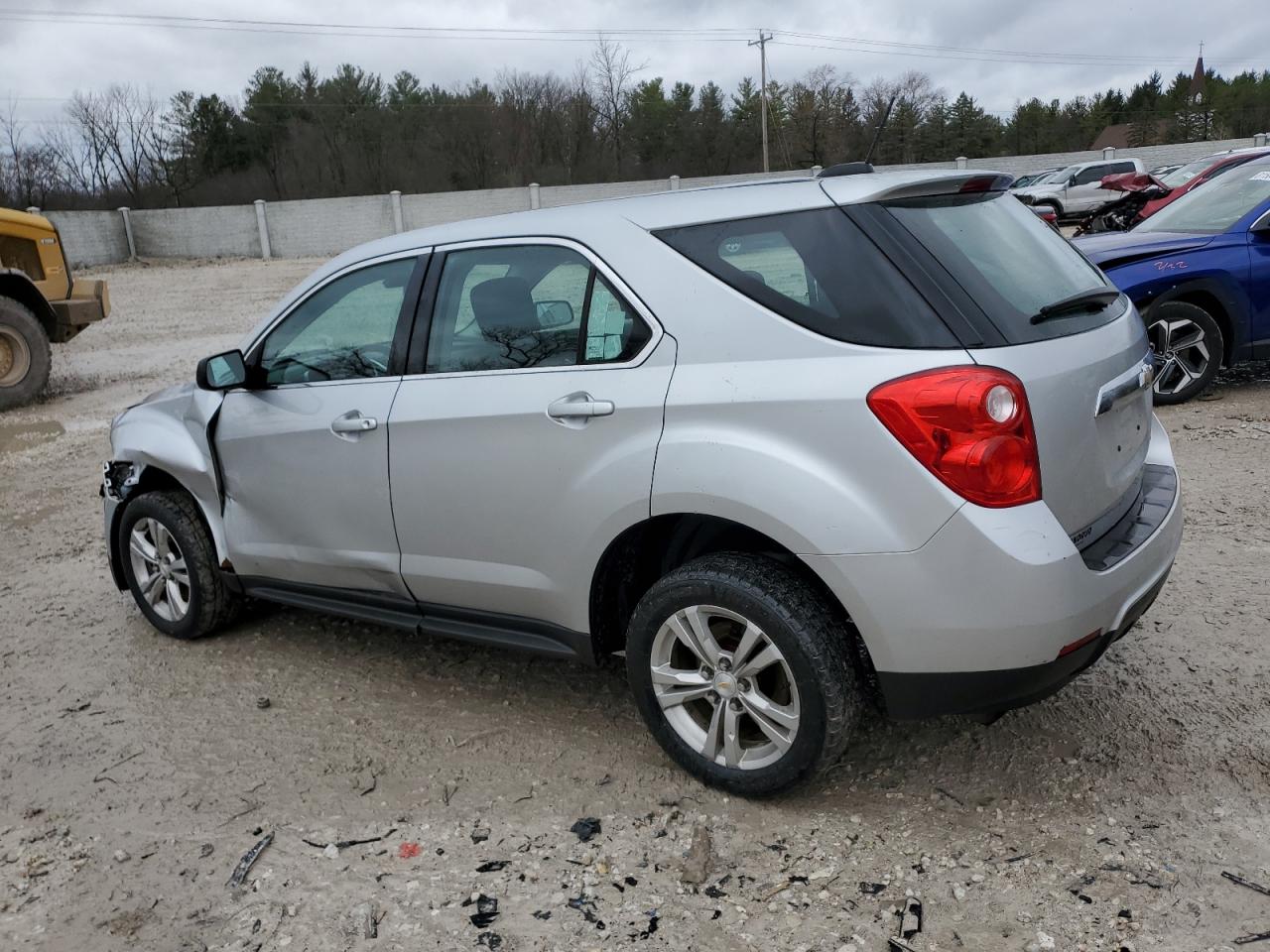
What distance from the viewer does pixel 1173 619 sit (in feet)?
13.5

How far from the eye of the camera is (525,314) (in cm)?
338

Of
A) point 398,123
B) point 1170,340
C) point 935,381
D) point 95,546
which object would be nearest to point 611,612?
point 935,381

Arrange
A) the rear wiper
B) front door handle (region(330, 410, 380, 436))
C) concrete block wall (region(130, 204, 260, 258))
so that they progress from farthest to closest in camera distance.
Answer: concrete block wall (region(130, 204, 260, 258))
front door handle (region(330, 410, 380, 436))
the rear wiper

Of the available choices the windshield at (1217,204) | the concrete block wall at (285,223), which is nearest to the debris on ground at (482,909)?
the windshield at (1217,204)

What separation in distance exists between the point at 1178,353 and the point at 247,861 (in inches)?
276

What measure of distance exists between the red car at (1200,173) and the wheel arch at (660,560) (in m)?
7.34

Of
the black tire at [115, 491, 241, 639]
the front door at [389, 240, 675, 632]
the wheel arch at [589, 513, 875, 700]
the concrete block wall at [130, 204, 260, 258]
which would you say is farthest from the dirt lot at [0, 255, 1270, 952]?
the concrete block wall at [130, 204, 260, 258]

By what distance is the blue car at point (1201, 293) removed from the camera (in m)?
7.27

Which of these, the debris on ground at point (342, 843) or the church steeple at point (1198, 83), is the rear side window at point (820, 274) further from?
the church steeple at point (1198, 83)

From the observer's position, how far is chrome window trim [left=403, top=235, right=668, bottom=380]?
3.02m

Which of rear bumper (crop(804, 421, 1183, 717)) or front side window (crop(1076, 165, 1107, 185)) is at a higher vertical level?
front side window (crop(1076, 165, 1107, 185))

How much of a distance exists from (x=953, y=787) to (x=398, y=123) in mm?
63014

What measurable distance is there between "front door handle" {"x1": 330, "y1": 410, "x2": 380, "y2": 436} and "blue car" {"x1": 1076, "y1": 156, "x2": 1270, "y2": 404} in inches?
226

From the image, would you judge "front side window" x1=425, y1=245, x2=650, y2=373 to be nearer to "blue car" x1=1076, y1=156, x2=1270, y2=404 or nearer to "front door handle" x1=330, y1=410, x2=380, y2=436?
"front door handle" x1=330, y1=410, x2=380, y2=436
